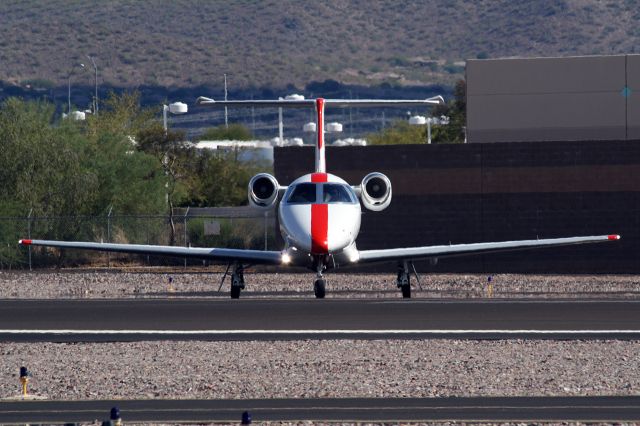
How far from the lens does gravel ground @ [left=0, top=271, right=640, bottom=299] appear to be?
3162cm

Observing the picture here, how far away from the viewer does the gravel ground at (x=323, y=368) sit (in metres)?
14.3

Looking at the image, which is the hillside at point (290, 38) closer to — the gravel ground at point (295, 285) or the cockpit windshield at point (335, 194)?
the gravel ground at point (295, 285)

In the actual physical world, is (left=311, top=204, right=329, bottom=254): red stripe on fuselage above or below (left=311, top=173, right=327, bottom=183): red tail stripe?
below

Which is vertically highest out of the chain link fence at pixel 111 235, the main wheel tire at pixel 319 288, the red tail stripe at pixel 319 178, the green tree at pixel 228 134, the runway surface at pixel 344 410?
the green tree at pixel 228 134

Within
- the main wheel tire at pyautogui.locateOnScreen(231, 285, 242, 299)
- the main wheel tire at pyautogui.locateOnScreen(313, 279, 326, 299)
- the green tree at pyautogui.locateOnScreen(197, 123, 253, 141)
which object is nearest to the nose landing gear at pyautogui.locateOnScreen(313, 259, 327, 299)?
the main wheel tire at pyautogui.locateOnScreen(313, 279, 326, 299)

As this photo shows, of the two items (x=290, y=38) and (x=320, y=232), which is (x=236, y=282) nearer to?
(x=320, y=232)

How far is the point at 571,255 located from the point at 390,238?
5.57 metres

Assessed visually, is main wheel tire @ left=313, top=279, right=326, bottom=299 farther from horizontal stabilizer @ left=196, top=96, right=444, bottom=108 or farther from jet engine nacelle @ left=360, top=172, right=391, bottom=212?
horizontal stabilizer @ left=196, top=96, right=444, bottom=108

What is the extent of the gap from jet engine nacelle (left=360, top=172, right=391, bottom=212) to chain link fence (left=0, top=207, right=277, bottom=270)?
1274 cm

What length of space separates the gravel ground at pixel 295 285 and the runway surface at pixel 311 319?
4.09 m

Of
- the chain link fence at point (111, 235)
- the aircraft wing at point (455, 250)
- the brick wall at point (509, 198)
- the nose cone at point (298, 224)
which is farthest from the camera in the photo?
the chain link fence at point (111, 235)

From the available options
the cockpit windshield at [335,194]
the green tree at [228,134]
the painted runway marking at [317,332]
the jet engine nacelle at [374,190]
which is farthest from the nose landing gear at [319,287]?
the green tree at [228,134]

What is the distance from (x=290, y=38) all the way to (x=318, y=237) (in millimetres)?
153470

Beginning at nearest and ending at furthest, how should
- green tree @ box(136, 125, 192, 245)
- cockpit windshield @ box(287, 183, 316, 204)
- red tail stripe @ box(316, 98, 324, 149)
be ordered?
cockpit windshield @ box(287, 183, 316, 204) → red tail stripe @ box(316, 98, 324, 149) → green tree @ box(136, 125, 192, 245)
